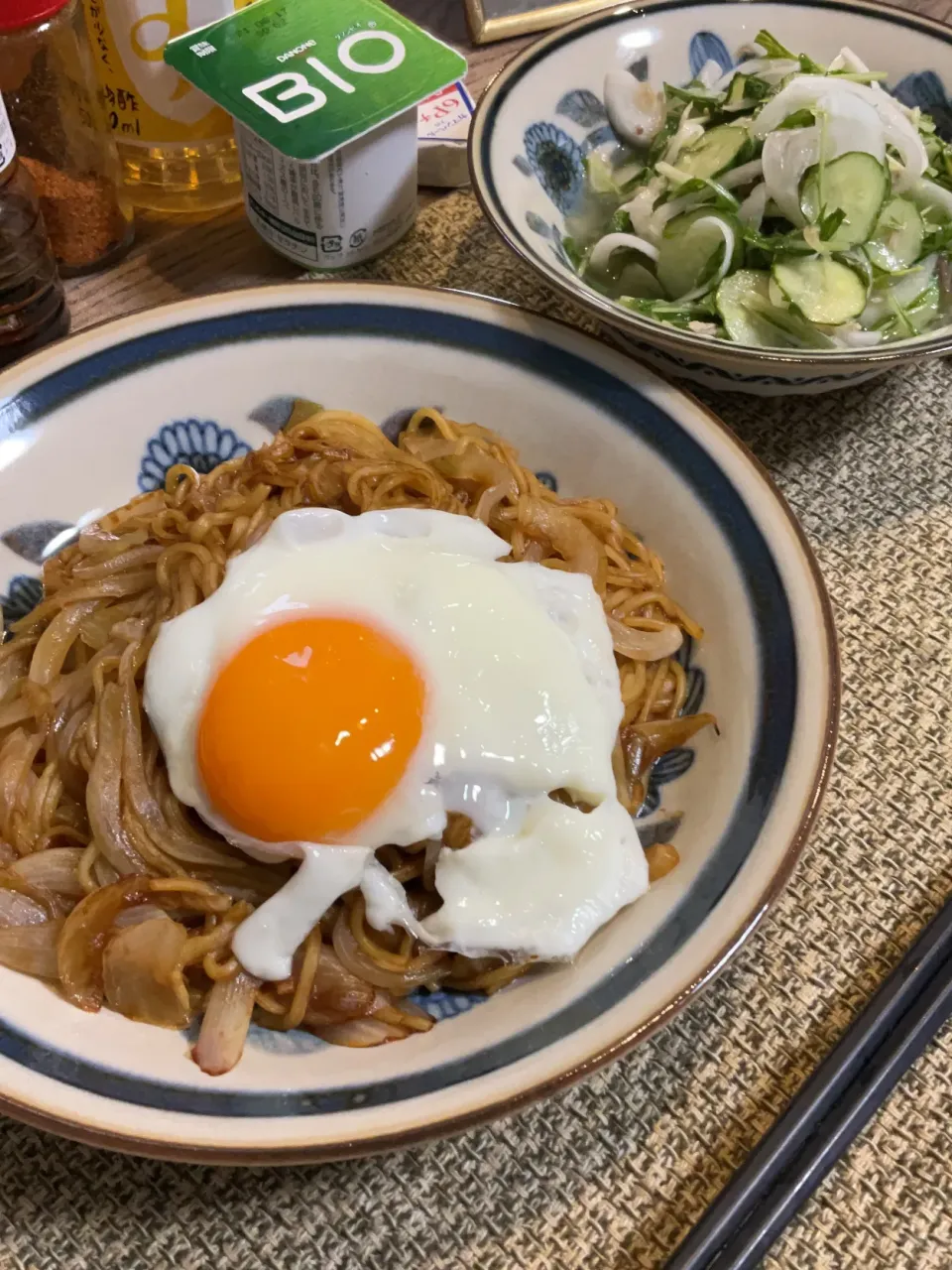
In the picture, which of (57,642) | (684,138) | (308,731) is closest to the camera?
(308,731)

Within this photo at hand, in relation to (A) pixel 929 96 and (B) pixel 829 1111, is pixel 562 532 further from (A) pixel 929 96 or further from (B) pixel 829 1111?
(A) pixel 929 96

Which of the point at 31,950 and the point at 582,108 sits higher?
the point at 582,108

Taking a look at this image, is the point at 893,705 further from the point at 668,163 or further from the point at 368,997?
the point at 668,163

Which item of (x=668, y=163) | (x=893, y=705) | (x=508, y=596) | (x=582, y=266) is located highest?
(x=668, y=163)

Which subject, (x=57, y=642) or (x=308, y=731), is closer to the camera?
(x=308, y=731)

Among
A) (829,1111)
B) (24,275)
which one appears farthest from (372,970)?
(24,275)

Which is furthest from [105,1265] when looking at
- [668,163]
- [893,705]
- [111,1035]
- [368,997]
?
[668,163]
